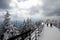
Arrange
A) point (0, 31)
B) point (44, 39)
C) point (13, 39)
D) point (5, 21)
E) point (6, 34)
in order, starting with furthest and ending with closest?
point (0, 31) < point (5, 21) < point (6, 34) < point (44, 39) < point (13, 39)

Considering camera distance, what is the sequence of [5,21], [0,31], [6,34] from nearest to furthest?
[6,34]
[5,21]
[0,31]

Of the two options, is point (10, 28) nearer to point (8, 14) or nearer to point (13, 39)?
point (8, 14)

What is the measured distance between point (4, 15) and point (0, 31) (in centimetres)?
822

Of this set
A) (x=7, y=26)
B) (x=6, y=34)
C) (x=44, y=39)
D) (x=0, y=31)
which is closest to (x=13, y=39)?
(x=44, y=39)

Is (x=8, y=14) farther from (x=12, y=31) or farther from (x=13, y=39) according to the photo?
(x=13, y=39)

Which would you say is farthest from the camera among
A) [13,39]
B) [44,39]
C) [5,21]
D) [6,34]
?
[5,21]

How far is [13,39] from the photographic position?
33.8 ft

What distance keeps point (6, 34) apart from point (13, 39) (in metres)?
51.0

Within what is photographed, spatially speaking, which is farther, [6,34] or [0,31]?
[0,31]

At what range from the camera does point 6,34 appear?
198 feet

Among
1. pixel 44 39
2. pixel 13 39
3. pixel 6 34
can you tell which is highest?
pixel 13 39

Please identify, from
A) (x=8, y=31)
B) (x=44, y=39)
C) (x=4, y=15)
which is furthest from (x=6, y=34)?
(x=44, y=39)

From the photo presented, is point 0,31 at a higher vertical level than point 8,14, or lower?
lower

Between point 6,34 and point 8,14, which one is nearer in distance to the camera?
point 6,34
